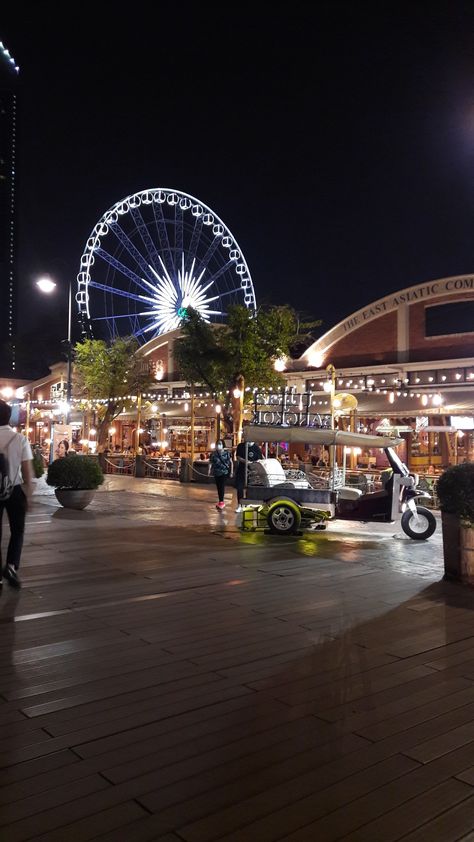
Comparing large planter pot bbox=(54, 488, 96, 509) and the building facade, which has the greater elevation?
the building facade

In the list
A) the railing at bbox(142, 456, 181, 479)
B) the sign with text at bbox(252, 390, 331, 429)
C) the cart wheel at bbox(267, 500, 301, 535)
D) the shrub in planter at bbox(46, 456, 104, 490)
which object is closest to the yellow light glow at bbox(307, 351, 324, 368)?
the railing at bbox(142, 456, 181, 479)

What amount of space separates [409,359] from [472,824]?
23254 mm

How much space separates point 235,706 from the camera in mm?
3691

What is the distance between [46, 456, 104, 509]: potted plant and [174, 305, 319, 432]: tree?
8.47 meters

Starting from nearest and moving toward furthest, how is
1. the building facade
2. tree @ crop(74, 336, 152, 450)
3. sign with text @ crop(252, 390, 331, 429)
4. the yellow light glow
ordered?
1. sign with text @ crop(252, 390, 331, 429)
2. the building facade
3. the yellow light glow
4. tree @ crop(74, 336, 152, 450)

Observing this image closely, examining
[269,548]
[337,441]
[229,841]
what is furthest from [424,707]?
[337,441]

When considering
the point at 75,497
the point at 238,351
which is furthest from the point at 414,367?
the point at 75,497

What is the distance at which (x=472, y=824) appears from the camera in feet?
8.48

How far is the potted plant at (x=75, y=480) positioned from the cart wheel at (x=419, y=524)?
6.49 m

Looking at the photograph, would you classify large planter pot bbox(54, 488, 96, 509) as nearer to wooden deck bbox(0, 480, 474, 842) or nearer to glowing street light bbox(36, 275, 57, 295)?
wooden deck bbox(0, 480, 474, 842)

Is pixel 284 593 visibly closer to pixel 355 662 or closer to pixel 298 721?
pixel 355 662

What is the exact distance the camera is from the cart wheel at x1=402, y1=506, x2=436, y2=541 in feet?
33.6

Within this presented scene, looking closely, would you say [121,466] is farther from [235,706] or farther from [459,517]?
[235,706]

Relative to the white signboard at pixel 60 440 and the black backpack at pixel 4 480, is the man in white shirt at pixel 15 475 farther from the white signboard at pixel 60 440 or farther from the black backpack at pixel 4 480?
the white signboard at pixel 60 440
